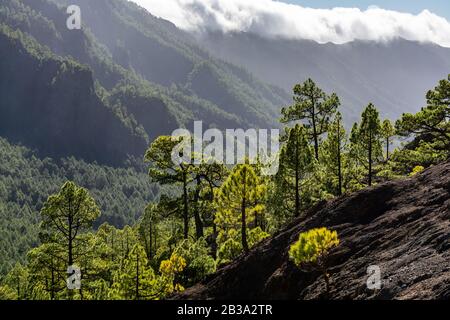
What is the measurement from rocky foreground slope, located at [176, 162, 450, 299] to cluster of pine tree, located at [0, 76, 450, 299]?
14.1 feet

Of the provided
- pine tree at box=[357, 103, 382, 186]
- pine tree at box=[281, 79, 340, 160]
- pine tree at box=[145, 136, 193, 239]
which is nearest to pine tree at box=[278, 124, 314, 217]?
pine tree at box=[357, 103, 382, 186]

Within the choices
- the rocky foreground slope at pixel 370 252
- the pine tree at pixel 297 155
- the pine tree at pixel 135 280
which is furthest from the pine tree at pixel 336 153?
the pine tree at pixel 135 280

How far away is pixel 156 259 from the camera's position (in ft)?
185

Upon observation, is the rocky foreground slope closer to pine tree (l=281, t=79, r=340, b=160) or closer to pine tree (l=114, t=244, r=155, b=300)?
pine tree (l=114, t=244, r=155, b=300)

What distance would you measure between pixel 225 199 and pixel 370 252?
1436 centimetres

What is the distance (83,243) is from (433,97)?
3223 cm

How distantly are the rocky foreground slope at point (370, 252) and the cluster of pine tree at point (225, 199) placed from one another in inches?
169

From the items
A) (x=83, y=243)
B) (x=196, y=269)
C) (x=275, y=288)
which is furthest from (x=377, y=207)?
(x=83, y=243)

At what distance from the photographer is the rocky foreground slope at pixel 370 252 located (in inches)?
934

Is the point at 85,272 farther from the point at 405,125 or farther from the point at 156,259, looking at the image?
the point at 405,125

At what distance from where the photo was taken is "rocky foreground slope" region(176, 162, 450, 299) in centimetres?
2372
